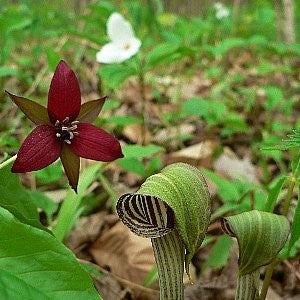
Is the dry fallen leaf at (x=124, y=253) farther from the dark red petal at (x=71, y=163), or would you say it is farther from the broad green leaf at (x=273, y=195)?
the dark red petal at (x=71, y=163)

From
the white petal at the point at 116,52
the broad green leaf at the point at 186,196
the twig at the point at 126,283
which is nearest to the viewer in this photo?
the broad green leaf at the point at 186,196

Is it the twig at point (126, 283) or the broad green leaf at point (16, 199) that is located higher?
the broad green leaf at point (16, 199)

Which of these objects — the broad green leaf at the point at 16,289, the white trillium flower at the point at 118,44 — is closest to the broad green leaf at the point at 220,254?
the broad green leaf at the point at 16,289

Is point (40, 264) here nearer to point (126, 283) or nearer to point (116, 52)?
point (126, 283)

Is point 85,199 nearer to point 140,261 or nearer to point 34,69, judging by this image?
point 140,261

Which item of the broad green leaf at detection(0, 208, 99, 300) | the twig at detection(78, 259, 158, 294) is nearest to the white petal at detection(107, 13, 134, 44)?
the twig at detection(78, 259, 158, 294)

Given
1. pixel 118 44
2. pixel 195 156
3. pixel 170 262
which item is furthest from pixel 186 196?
pixel 118 44
